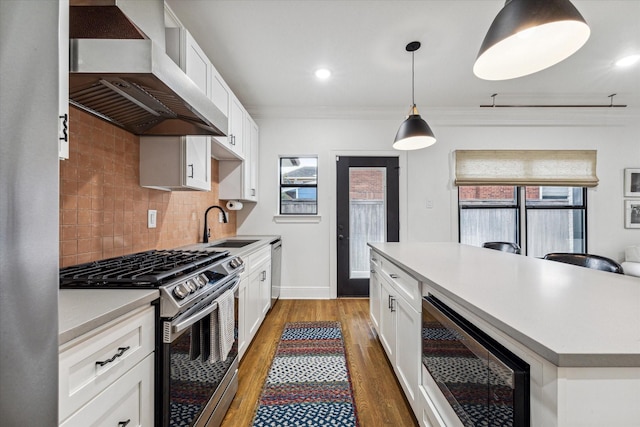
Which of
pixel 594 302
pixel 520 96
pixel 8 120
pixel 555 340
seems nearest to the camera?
pixel 8 120

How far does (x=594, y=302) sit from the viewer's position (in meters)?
0.89

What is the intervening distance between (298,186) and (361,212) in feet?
3.15

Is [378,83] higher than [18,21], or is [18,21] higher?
[378,83]

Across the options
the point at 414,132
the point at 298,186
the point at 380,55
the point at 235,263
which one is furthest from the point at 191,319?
the point at 298,186

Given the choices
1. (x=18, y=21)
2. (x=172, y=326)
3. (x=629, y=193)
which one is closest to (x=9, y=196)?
(x=18, y=21)

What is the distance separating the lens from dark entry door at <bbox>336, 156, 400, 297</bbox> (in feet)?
12.8

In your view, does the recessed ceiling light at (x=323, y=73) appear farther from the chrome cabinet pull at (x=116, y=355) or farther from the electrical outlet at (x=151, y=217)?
the chrome cabinet pull at (x=116, y=355)

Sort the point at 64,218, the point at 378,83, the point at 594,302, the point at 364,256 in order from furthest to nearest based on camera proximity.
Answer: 1. the point at 364,256
2. the point at 378,83
3. the point at 64,218
4. the point at 594,302

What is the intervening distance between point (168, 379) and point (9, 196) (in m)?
0.98

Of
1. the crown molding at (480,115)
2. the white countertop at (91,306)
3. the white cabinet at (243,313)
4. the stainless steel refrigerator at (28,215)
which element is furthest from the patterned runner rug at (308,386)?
the crown molding at (480,115)

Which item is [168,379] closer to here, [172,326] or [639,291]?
[172,326]

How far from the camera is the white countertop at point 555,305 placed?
1.99 feet

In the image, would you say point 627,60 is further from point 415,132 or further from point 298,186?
point 298,186

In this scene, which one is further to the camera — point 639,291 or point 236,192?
point 236,192
